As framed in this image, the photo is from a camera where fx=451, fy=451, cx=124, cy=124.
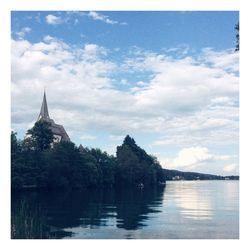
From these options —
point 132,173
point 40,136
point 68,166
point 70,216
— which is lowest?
point 70,216

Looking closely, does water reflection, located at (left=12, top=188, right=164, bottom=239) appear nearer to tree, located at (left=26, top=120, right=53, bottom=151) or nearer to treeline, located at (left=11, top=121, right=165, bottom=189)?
treeline, located at (left=11, top=121, right=165, bottom=189)

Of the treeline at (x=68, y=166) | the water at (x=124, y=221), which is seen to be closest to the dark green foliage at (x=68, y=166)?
the treeline at (x=68, y=166)

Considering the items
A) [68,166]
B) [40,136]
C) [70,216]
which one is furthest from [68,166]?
[70,216]

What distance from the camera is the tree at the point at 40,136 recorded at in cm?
1564

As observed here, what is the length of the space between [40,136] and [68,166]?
1889 millimetres

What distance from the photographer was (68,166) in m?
15.5

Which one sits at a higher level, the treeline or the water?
the treeline

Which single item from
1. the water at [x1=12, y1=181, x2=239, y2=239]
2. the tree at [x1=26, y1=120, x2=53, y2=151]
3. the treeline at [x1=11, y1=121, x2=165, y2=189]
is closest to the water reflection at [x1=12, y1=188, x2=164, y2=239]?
the water at [x1=12, y1=181, x2=239, y2=239]

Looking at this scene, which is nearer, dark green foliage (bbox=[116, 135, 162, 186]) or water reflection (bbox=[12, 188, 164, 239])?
water reflection (bbox=[12, 188, 164, 239])

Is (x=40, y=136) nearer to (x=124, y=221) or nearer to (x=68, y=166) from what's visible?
(x=68, y=166)

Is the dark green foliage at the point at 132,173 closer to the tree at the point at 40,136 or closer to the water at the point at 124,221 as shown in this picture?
the water at the point at 124,221

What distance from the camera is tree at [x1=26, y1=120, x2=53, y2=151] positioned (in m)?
15.6
